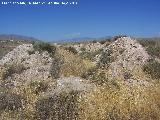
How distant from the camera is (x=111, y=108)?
953 centimetres

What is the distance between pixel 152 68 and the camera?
17.0 m

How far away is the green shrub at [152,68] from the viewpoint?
1583cm

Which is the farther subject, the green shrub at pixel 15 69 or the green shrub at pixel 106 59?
the green shrub at pixel 106 59

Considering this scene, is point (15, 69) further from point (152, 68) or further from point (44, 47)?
point (152, 68)

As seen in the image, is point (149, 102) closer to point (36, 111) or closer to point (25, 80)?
point (36, 111)

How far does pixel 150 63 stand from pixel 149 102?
864 cm

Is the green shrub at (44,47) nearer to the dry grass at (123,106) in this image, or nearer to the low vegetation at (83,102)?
the low vegetation at (83,102)

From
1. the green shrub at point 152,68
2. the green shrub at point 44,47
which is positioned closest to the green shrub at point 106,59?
the green shrub at point 152,68

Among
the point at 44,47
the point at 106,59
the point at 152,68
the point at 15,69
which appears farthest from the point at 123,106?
the point at 44,47

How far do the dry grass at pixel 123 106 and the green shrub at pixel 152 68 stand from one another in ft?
17.3

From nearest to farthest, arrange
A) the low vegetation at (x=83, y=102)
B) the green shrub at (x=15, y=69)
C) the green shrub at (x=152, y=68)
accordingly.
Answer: the low vegetation at (x=83, y=102)
the green shrub at (x=152, y=68)
the green shrub at (x=15, y=69)

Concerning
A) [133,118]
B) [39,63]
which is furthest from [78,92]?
[39,63]

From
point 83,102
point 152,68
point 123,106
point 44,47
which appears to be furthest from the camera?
point 44,47

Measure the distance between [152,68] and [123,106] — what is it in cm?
785
